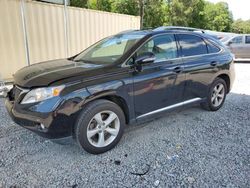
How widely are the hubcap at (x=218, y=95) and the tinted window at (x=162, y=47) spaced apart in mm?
1400

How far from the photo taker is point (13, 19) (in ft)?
20.7

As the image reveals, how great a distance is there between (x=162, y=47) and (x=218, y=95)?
1.81m

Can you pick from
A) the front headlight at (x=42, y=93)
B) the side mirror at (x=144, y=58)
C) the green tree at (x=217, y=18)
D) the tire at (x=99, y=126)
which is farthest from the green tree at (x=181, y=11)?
the front headlight at (x=42, y=93)

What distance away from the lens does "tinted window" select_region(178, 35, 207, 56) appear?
379 centimetres

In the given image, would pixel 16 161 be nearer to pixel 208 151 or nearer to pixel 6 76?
pixel 208 151

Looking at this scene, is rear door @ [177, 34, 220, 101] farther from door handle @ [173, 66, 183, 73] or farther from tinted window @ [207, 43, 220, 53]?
door handle @ [173, 66, 183, 73]

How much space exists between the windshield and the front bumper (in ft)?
3.50

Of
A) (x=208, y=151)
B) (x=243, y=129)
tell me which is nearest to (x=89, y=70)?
(x=208, y=151)

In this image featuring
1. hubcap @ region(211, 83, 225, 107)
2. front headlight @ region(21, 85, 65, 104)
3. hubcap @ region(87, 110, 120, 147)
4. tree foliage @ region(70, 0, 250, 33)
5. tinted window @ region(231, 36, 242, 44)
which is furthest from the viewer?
tree foliage @ region(70, 0, 250, 33)

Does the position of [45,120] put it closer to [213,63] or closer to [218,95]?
[213,63]

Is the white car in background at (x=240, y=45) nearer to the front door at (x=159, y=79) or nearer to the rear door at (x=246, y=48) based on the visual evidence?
the rear door at (x=246, y=48)

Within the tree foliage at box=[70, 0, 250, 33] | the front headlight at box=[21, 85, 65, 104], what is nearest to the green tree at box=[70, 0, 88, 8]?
the tree foliage at box=[70, 0, 250, 33]

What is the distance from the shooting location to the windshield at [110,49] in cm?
334

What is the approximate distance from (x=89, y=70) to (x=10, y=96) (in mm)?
1175
